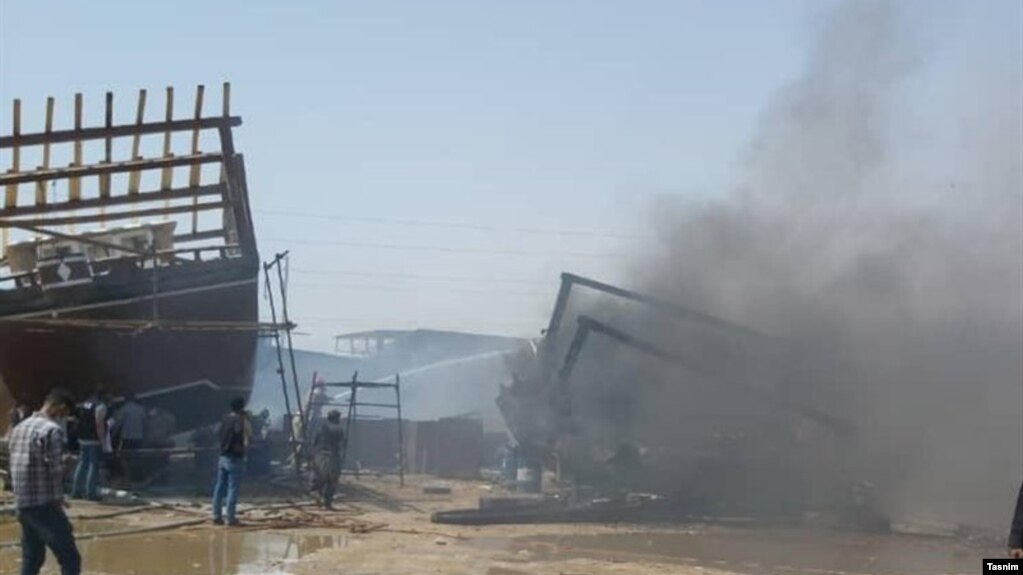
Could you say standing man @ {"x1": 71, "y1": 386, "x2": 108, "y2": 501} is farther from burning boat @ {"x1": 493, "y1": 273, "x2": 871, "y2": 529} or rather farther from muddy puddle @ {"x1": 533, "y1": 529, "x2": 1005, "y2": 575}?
muddy puddle @ {"x1": 533, "y1": 529, "x2": 1005, "y2": 575}

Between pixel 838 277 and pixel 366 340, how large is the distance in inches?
1439

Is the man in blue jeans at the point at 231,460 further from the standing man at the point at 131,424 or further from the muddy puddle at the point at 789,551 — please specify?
the muddy puddle at the point at 789,551

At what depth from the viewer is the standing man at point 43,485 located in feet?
33.1

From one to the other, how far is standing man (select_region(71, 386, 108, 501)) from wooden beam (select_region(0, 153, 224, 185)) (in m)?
3.73

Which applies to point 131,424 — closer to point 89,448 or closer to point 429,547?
point 89,448

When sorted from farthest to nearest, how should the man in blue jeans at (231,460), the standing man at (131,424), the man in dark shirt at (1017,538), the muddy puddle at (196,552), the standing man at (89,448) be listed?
the standing man at (131,424) < the standing man at (89,448) < the man in blue jeans at (231,460) < the muddy puddle at (196,552) < the man in dark shirt at (1017,538)

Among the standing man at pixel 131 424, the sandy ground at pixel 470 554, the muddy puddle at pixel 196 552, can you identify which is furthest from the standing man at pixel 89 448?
the sandy ground at pixel 470 554

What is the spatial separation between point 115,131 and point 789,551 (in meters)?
11.9

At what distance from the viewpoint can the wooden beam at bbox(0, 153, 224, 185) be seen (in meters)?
20.8

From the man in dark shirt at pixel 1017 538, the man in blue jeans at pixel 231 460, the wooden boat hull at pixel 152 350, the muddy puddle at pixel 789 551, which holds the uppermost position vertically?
the wooden boat hull at pixel 152 350

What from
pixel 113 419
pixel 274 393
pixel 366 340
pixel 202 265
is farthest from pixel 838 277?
pixel 366 340

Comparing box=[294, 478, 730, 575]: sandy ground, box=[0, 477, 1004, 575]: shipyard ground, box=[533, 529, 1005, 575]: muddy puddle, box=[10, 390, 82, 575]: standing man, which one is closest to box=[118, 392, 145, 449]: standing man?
box=[0, 477, 1004, 575]: shipyard ground

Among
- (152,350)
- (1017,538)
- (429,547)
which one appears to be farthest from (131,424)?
(1017,538)

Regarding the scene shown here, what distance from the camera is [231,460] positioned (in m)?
16.9
